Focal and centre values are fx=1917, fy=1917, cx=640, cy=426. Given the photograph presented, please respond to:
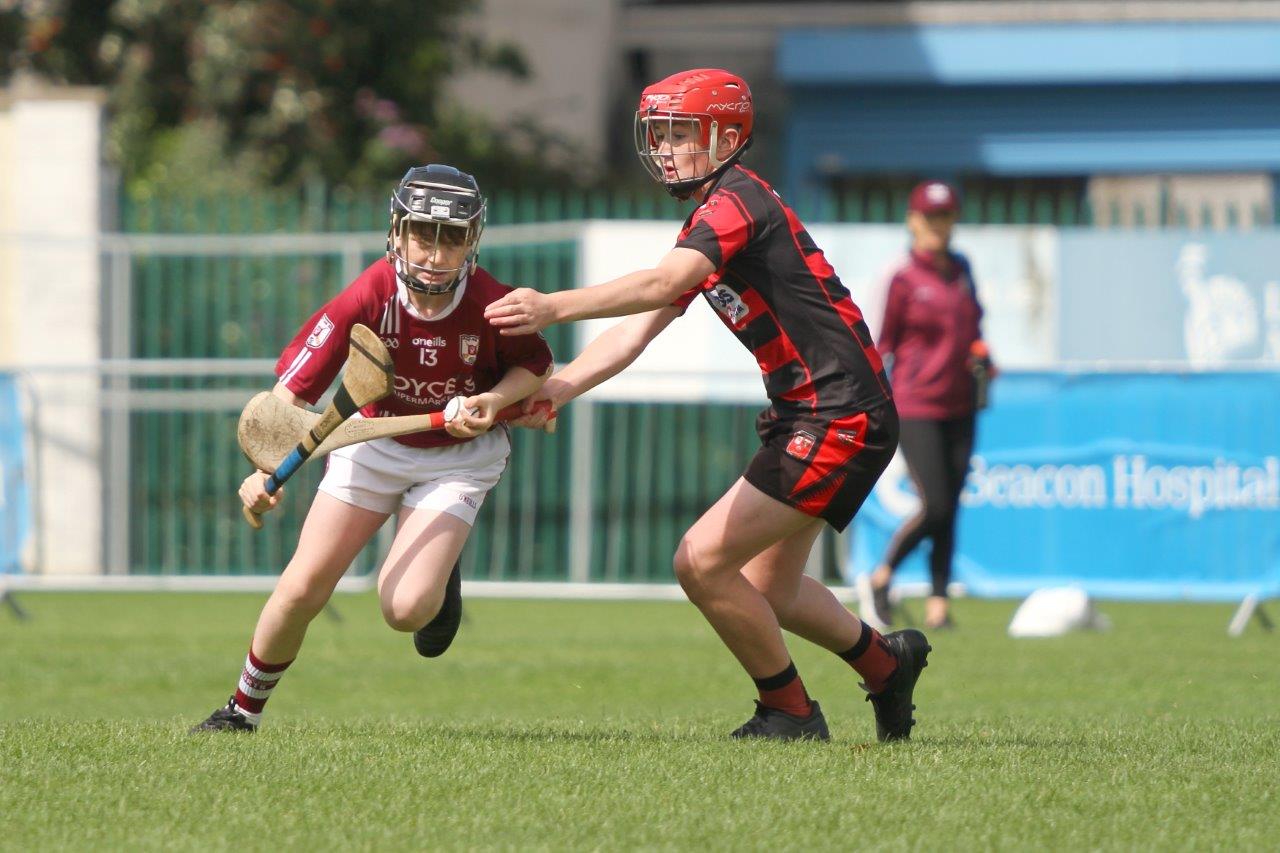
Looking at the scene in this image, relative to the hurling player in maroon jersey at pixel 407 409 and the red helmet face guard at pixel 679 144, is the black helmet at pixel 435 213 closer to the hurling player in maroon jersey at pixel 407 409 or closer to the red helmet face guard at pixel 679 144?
the hurling player in maroon jersey at pixel 407 409

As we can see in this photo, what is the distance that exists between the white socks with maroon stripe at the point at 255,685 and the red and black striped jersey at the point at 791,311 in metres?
1.72

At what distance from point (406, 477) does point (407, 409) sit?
22 centimetres

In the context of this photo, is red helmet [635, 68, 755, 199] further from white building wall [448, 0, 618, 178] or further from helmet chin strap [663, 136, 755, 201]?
white building wall [448, 0, 618, 178]

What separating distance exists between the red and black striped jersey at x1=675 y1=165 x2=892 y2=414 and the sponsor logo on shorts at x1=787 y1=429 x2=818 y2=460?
74 millimetres

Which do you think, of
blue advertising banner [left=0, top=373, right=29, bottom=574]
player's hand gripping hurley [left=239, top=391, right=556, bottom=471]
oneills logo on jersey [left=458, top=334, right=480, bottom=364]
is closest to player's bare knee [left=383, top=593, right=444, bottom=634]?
player's hand gripping hurley [left=239, top=391, right=556, bottom=471]

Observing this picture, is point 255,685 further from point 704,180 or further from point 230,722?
point 704,180

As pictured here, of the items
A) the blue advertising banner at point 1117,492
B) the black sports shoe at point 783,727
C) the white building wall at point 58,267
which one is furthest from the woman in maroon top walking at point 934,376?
the white building wall at point 58,267

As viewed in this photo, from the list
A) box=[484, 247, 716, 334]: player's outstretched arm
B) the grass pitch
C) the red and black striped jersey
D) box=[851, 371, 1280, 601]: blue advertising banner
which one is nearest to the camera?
the grass pitch

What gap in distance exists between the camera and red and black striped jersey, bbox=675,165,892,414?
5.56m

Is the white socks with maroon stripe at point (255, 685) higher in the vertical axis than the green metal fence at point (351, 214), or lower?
lower

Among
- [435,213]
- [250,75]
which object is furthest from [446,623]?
[250,75]

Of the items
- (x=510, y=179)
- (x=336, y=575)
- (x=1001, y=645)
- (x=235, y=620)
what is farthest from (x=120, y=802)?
(x=510, y=179)

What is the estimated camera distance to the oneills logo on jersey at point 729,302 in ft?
18.5

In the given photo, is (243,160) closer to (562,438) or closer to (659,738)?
(562,438)
